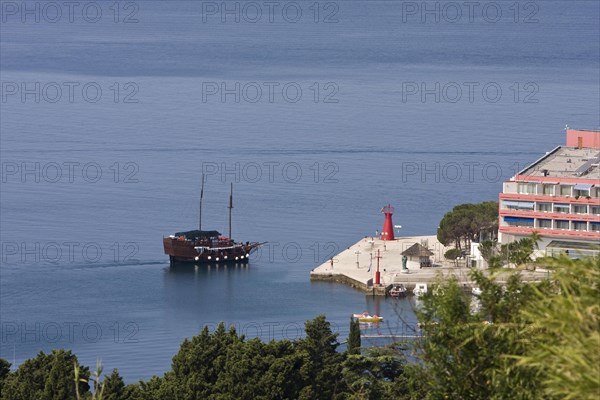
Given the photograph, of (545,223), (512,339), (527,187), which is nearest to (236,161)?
(527,187)

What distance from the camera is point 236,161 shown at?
50.0 meters

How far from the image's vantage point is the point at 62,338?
30.4 metres

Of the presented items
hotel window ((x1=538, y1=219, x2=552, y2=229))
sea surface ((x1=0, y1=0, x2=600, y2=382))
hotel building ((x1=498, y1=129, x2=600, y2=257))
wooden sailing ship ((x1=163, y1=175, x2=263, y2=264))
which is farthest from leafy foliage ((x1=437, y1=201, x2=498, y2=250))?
wooden sailing ship ((x1=163, y1=175, x2=263, y2=264))

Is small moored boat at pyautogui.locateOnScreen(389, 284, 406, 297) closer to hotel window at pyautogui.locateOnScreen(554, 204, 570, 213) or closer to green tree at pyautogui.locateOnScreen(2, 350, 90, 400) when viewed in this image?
hotel window at pyautogui.locateOnScreen(554, 204, 570, 213)

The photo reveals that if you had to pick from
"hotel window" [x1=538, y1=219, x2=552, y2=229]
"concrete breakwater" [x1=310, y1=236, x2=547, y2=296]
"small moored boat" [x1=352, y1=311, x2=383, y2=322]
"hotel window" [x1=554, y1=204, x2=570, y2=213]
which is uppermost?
"hotel window" [x1=554, y1=204, x2=570, y2=213]

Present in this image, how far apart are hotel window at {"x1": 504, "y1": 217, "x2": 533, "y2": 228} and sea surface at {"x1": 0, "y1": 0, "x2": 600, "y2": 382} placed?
3477 millimetres

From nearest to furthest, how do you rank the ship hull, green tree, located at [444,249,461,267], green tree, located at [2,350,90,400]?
green tree, located at [2,350,90,400] < green tree, located at [444,249,461,267] < the ship hull

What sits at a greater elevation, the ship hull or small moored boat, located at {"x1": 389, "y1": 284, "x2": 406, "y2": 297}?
the ship hull

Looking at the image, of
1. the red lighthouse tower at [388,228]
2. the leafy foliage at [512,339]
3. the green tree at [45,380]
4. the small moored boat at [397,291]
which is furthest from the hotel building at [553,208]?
the leafy foliage at [512,339]

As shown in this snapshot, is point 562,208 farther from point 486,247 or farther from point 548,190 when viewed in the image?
point 486,247

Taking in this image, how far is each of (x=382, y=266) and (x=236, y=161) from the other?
1498cm

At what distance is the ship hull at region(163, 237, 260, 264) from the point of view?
1495 inches

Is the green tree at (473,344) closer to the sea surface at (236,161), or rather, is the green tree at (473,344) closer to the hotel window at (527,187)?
the sea surface at (236,161)

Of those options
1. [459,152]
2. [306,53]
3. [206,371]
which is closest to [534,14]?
[306,53]
